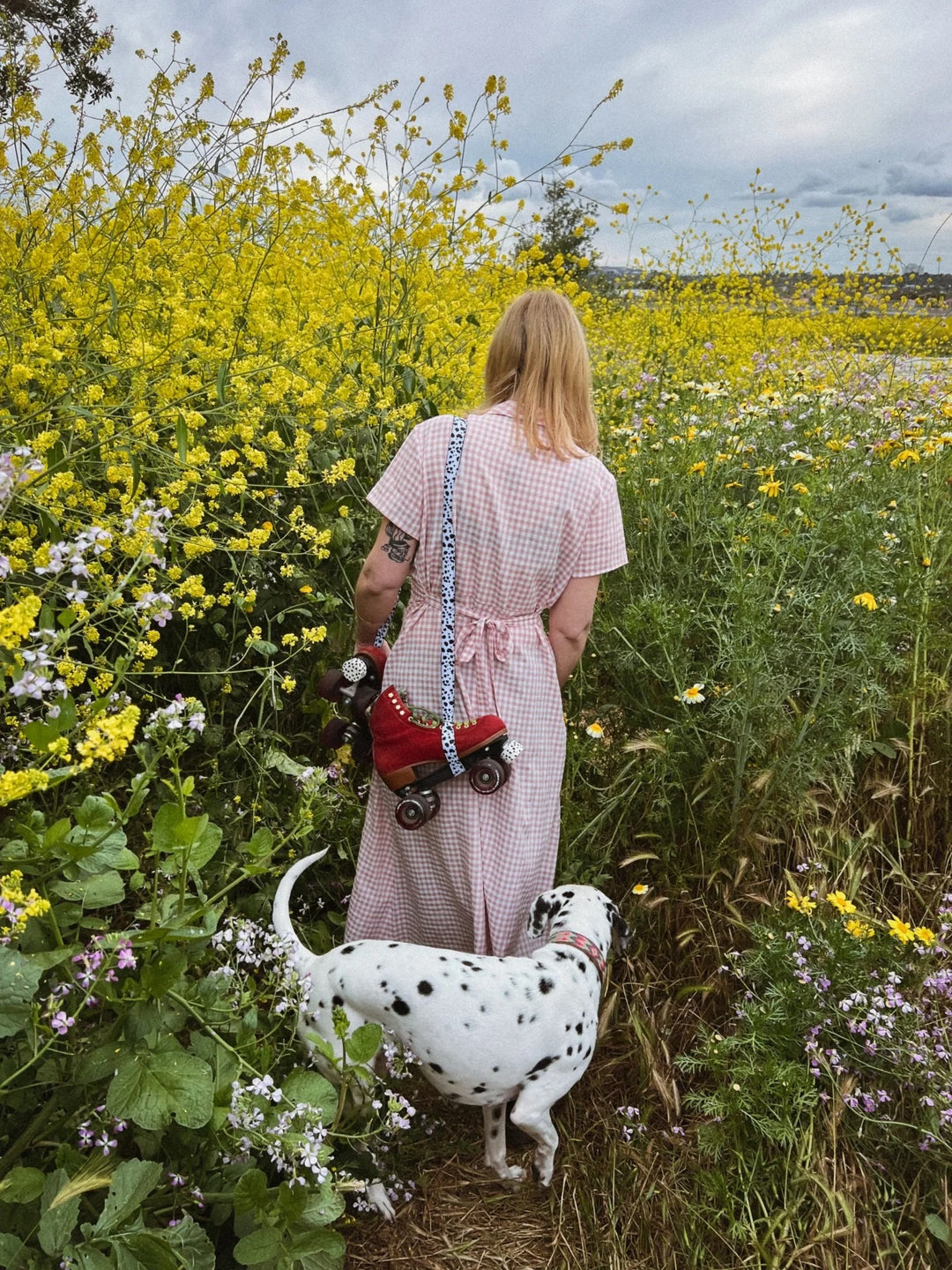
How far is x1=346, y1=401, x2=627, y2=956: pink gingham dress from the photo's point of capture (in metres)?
2.10

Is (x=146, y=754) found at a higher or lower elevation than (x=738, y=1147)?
higher

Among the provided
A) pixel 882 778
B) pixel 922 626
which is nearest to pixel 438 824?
pixel 882 778

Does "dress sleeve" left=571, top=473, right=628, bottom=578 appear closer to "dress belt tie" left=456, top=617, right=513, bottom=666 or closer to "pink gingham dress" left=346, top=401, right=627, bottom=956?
"pink gingham dress" left=346, top=401, right=627, bottom=956

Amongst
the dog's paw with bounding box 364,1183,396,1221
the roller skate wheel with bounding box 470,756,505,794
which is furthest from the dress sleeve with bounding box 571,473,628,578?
the dog's paw with bounding box 364,1183,396,1221

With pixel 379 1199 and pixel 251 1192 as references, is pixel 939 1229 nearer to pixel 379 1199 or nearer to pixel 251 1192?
pixel 379 1199

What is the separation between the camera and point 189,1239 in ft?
4.55

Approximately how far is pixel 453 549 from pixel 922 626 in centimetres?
159

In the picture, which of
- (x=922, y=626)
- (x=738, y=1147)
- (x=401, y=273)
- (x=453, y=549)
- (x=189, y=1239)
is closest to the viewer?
(x=189, y=1239)

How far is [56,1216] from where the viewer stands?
1.27m

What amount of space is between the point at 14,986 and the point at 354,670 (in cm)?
120

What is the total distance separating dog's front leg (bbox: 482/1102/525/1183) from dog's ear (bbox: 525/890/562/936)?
41cm

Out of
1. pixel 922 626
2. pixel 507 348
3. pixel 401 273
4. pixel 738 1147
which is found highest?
pixel 401 273

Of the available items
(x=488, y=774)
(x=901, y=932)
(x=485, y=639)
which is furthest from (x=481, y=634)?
(x=901, y=932)

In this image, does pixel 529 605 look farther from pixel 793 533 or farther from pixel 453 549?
pixel 793 533
